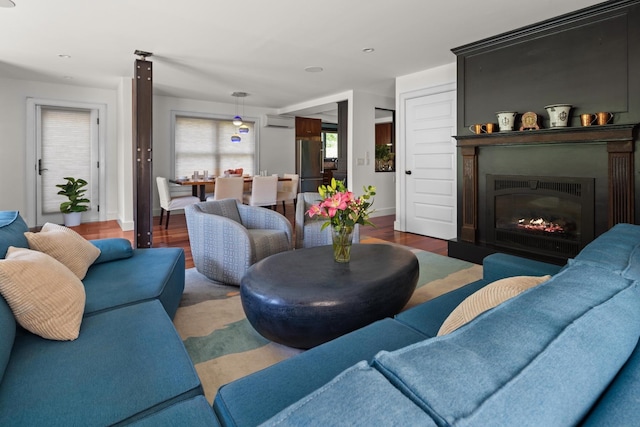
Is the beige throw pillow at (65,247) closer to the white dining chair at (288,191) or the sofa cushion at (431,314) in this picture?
the sofa cushion at (431,314)

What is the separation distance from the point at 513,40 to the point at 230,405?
4285 millimetres

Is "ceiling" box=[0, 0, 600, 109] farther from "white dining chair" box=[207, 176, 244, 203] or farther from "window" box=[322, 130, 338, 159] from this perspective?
"window" box=[322, 130, 338, 159]

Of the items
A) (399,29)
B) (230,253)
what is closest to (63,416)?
(230,253)

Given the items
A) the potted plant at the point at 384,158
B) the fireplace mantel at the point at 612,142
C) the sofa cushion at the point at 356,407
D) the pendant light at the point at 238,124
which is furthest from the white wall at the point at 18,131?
the sofa cushion at the point at 356,407

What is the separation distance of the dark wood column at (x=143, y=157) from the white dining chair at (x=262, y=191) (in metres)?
2.14

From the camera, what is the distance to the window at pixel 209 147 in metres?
7.59

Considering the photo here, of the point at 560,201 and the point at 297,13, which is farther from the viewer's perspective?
the point at 560,201

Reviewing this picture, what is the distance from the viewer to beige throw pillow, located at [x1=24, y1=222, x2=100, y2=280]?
78.6 inches

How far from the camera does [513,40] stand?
12.4ft

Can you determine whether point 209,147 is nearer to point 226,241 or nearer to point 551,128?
point 226,241

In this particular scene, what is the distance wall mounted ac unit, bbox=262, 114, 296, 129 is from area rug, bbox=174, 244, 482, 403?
5.64 metres

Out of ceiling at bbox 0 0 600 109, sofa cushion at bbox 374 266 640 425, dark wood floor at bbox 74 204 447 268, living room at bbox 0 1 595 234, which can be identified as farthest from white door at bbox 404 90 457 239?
sofa cushion at bbox 374 266 640 425

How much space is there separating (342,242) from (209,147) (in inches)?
248

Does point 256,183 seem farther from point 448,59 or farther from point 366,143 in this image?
point 448,59
